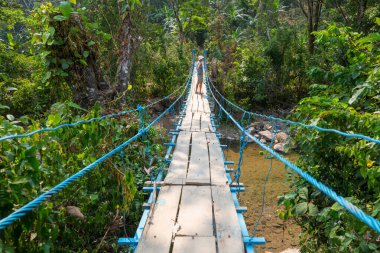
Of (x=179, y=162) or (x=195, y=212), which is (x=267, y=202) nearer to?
(x=179, y=162)

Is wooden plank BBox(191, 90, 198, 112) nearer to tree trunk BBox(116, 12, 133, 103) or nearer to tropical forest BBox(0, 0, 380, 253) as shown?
tropical forest BBox(0, 0, 380, 253)

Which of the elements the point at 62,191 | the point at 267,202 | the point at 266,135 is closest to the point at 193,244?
the point at 62,191

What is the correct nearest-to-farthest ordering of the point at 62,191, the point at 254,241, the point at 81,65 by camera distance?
the point at 254,241 → the point at 62,191 → the point at 81,65

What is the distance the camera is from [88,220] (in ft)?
5.78

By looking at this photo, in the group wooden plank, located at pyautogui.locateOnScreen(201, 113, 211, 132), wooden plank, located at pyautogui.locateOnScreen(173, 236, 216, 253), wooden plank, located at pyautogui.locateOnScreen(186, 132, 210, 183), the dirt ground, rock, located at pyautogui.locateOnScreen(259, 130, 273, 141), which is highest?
wooden plank, located at pyautogui.locateOnScreen(201, 113, 211, 132)

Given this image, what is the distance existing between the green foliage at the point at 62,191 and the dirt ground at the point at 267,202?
124 cm

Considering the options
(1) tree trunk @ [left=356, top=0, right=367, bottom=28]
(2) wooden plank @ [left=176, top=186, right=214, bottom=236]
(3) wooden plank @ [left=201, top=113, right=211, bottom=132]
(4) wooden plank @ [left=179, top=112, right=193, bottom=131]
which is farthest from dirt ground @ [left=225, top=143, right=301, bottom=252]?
(1) tree trunk @ [left=356, top=0, right=367, bottom=28]

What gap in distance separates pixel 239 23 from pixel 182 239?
15.7m

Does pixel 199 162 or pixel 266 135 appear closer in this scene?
pixel 199 162

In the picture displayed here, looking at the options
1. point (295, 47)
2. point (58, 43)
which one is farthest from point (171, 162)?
point (295, 47)

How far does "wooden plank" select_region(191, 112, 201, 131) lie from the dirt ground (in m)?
0.93

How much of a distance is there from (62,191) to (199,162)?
1.17m

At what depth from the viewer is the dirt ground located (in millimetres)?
2750

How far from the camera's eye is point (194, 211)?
1588 mm
